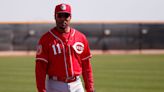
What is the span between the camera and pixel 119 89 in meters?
10.9

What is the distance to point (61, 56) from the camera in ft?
17.9

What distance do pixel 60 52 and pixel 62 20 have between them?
0.36 metres

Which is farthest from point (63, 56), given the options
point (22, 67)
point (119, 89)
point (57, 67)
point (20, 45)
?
point (20, 45)

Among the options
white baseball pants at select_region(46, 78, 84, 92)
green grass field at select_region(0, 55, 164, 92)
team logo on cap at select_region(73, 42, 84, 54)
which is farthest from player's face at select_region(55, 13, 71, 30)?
green grass field at select_region(0, 55, 164, 92)

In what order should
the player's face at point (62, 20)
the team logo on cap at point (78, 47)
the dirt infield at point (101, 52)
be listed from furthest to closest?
the dirt infield at point (101, 52) → the team logo on cap at point (78, 47) → the player's face at point (62, 20)

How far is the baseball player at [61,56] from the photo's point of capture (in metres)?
5.41

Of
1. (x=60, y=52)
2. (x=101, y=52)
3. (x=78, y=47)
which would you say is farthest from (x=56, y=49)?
(x=101, y=52)

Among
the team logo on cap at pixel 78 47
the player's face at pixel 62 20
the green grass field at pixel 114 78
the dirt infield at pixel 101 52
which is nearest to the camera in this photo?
the player's face at pixel 62 20
